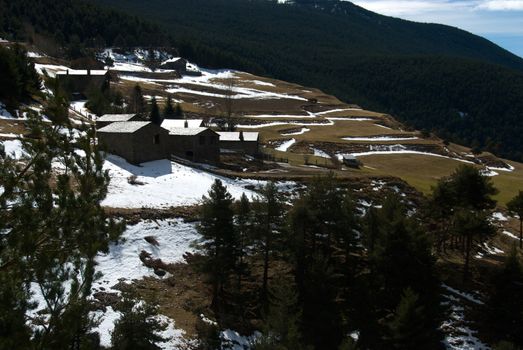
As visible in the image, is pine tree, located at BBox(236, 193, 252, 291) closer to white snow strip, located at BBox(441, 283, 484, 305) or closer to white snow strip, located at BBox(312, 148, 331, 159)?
white snow strip, located at BBox(441, 283, 484, 305)

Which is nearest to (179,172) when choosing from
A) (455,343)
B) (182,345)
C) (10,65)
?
(10,65)

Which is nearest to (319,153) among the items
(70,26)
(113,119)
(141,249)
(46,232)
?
(113,119)

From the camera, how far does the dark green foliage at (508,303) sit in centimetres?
3262

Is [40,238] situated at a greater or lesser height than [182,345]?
greater

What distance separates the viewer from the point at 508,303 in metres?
32.8

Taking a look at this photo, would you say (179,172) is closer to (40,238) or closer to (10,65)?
(10,65)

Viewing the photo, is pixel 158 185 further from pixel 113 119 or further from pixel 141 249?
pixel 113 119

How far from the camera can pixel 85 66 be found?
110 meters

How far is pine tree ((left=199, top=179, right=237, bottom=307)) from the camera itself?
30453 millimetres

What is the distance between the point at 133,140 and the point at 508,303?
34372 mm

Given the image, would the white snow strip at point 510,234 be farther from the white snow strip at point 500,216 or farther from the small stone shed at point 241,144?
the small stone shed at point 241,144

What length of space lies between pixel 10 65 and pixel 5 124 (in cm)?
889

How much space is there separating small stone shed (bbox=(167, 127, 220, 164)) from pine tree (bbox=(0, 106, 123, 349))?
43320 mm

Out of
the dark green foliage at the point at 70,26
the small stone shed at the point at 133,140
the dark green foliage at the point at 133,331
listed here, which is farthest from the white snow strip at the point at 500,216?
the dark green foliage at the point at 70,26
